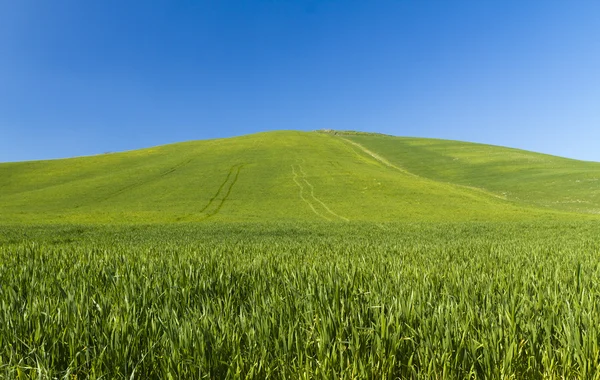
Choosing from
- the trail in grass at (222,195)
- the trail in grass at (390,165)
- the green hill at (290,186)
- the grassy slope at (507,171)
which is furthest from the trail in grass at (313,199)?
the grassy slope at (507,171)

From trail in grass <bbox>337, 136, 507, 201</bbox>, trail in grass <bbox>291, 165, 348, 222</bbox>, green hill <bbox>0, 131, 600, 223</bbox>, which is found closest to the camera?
trail in grass <bbox>291, 165, 348, 222</bbox>

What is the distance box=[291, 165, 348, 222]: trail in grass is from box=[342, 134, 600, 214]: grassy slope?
2708 centimetres

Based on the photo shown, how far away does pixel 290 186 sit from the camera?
5788 centimetres

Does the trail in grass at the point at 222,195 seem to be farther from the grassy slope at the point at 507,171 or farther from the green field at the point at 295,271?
the grassy slope at the point at 507,171

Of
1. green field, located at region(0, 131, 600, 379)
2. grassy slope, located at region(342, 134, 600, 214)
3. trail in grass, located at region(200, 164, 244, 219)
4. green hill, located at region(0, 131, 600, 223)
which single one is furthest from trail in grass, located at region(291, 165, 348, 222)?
grassy slope, located at region(342, 134, 600, 214)

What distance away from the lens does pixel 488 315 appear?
316 centimetres

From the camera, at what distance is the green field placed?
2463 mm

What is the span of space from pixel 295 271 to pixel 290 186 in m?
52.7

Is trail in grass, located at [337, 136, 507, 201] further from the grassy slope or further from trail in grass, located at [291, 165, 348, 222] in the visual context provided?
trail in grass, located at [291, 165, 348, 222]

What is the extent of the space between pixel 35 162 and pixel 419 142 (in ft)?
340

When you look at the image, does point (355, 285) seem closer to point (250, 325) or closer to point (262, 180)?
point (250, 325)

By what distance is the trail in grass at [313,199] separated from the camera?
142 ft

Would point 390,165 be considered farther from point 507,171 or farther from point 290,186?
point 290,186

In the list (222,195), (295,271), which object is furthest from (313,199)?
(295,271)
